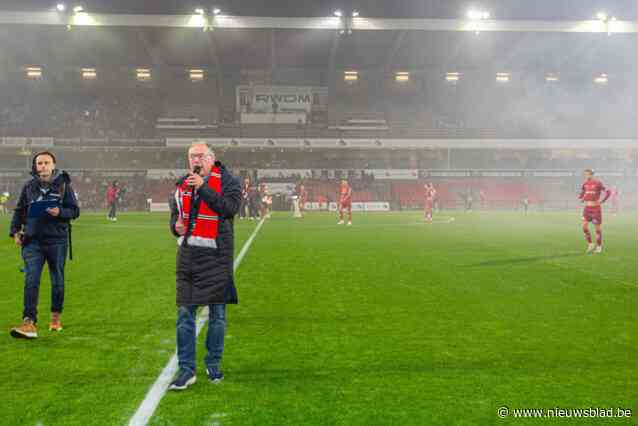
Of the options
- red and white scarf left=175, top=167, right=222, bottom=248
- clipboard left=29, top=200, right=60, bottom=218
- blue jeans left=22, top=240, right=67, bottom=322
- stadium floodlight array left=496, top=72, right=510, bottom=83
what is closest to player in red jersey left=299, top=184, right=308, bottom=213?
stadium floodlight array left=496, top=72, right=510, bottom=83

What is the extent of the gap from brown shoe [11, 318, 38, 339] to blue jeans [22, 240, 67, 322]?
0.07 m

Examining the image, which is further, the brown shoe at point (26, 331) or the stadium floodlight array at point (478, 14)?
the stadium floodlight array at point (478, 14)

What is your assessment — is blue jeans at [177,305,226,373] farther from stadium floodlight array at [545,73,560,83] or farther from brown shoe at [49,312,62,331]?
stadium floodlight array at [545,73,560,83]

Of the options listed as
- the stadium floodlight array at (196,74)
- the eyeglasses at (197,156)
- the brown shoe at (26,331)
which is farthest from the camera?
the stadium floodlight array at (196,74)

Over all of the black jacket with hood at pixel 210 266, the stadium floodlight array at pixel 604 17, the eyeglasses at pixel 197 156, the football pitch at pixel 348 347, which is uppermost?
the stadium floodlight array at pixel 604 17

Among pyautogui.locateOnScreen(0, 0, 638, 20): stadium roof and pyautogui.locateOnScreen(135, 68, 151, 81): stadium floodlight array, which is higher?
pyautogui.locateOnScreen(0, 0, 638, 20): stadium roof

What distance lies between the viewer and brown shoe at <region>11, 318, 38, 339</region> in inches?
247

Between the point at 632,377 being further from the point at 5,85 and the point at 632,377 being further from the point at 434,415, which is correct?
the point at 5,85

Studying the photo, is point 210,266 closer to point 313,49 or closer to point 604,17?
point 604,17

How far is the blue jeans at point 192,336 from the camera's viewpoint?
4746 mm

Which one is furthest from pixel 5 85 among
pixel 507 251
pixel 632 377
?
pixel 632 377

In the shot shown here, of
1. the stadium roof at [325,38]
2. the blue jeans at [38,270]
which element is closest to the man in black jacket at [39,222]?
the blue jeans at [38,270]

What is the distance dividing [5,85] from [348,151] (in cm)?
3351

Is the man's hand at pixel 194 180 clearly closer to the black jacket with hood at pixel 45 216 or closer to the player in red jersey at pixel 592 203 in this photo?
the black jacket with hood at pixel 45 216
